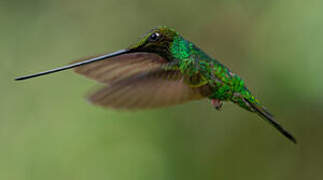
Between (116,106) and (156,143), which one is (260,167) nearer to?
(156,143)

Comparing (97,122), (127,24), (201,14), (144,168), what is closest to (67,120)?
(97,122)

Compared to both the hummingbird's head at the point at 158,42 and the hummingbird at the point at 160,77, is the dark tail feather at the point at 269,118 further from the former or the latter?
the hummingbird's head at the point at 158,42

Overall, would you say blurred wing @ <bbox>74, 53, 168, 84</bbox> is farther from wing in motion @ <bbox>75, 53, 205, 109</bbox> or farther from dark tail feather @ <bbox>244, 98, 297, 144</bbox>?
dark tail feather @ <bbox>244, 98, 297, 144</bbox>

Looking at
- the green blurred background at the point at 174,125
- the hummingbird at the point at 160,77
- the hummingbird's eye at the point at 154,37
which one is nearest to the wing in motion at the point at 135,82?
the hummingbird at the point at 160,77

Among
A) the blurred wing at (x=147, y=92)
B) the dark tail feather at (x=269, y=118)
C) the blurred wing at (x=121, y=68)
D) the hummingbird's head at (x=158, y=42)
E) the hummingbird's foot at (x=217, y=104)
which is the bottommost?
the dark tail feather at (x=269, y=118)

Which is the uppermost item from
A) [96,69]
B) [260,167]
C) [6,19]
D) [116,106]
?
[6,19]

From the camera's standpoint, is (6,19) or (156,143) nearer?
(156,143)
